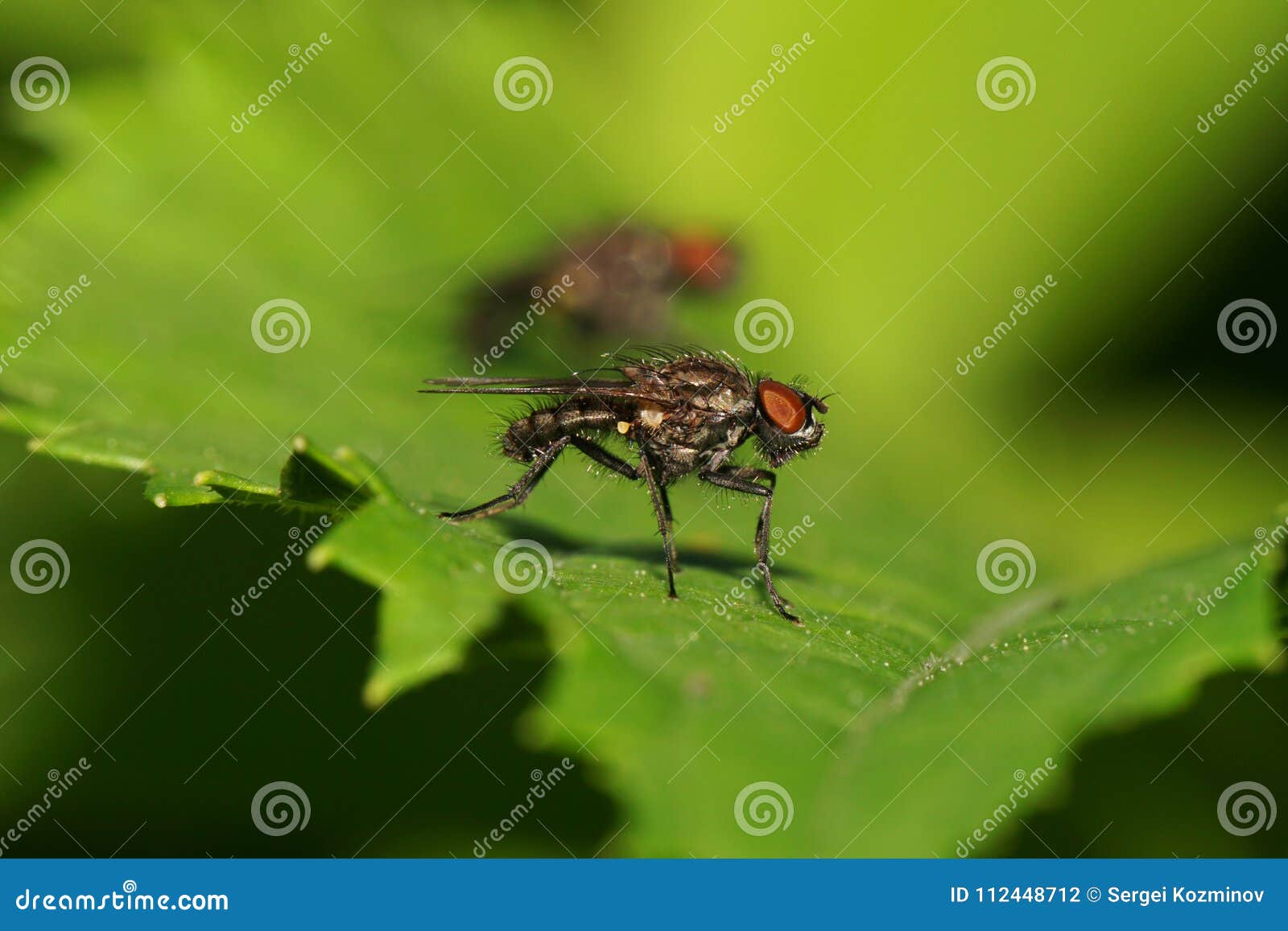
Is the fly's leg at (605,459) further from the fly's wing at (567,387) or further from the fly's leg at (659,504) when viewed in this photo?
the fly's wing at (567,387)

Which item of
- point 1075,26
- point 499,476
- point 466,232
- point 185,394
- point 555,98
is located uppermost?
point 1075,26

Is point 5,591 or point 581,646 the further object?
point 5,591

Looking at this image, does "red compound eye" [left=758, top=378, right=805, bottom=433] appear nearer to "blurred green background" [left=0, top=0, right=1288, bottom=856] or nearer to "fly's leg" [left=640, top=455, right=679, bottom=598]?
"fly's leg" [left=640, top=455, right=679, bottom=598]

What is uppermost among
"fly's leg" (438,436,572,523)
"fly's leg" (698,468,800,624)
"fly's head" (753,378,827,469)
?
"fly's head" (753,378,827,469)

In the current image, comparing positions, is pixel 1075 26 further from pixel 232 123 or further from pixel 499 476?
pixel 232 123

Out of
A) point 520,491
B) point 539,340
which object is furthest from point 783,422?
point 539,340

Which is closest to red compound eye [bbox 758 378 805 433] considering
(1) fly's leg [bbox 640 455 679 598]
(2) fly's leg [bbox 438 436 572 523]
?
(1) fly's leg [bbox 640 455 679 598]

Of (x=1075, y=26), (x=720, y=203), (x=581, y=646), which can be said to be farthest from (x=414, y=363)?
(x=1075, y=26)
